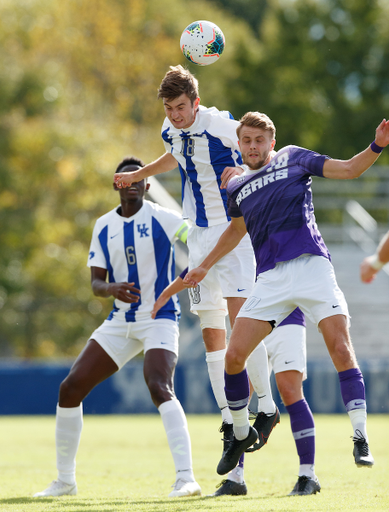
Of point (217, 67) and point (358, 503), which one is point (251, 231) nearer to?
point (358, 503)

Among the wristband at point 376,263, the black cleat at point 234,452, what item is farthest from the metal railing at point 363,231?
the wristband at point 376,263

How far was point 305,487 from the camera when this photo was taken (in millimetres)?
5520

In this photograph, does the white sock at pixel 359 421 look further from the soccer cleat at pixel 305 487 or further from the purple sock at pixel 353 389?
the soccer cleat at pixel 305 487

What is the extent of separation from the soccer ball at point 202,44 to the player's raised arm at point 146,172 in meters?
0.79

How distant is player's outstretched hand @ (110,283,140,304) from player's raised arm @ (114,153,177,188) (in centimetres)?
81

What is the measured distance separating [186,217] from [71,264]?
1920 cm

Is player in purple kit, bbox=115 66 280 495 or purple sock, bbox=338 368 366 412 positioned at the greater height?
player in purple kit, bbox=115 66 280 495

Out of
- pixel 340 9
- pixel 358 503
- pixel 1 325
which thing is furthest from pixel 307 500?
pixel 340 9

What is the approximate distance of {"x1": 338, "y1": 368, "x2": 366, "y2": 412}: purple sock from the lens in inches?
199

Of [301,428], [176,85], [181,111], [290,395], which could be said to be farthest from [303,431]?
[176,85]

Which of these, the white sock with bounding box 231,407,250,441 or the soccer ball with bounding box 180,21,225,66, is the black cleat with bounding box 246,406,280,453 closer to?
the white sock with bounding box 231,407,250,441

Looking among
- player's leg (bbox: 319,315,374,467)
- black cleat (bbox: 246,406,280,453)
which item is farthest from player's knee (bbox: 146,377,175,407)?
player's leg (bbox: 319,315,374,467)

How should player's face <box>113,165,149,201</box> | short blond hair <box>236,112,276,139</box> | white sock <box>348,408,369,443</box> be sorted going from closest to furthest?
white sock <box>348,408,369,443</box> < short blond hair <box>236,112,276,139</box> < player's face <box>113,165,149,201</box>

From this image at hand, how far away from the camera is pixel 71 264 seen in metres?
25.1
